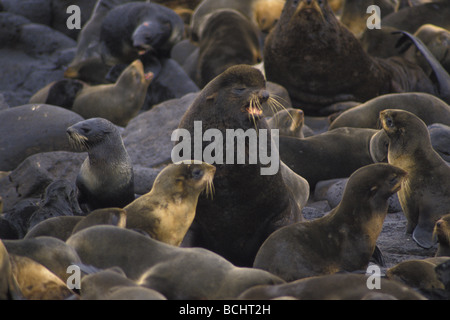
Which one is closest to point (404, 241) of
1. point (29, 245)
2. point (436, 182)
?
point (436, 182)

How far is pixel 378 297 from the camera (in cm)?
340

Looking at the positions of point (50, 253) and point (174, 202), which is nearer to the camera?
point (50, 253)

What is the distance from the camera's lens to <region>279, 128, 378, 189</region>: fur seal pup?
25.9 ft

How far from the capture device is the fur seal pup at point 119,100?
34.0 ft

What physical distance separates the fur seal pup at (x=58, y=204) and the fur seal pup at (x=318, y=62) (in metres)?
4.60

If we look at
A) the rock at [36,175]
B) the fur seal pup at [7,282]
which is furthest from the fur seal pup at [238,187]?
the rock at [36,175]

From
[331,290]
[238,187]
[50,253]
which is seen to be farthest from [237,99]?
[331,290]

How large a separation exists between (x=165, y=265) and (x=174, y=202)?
1.16m

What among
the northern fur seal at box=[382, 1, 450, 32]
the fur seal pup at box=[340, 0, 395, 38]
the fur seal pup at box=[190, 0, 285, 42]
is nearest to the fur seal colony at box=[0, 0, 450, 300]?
the fur seal pup at box=[340, 0, 395, 38]

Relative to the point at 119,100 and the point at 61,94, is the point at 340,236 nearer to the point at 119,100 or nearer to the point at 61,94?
the point at 119,100

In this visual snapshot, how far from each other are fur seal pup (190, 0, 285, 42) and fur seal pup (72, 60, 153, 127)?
3.41 metres

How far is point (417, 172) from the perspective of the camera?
20.4 feet

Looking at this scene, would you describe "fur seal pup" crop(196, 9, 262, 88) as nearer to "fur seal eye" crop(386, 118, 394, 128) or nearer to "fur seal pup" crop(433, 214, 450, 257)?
"fur seal eye" crop(386, 118, 394, 128)

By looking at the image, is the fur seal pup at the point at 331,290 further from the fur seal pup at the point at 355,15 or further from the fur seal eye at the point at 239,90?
the fur seal pup at the point at 355,15
